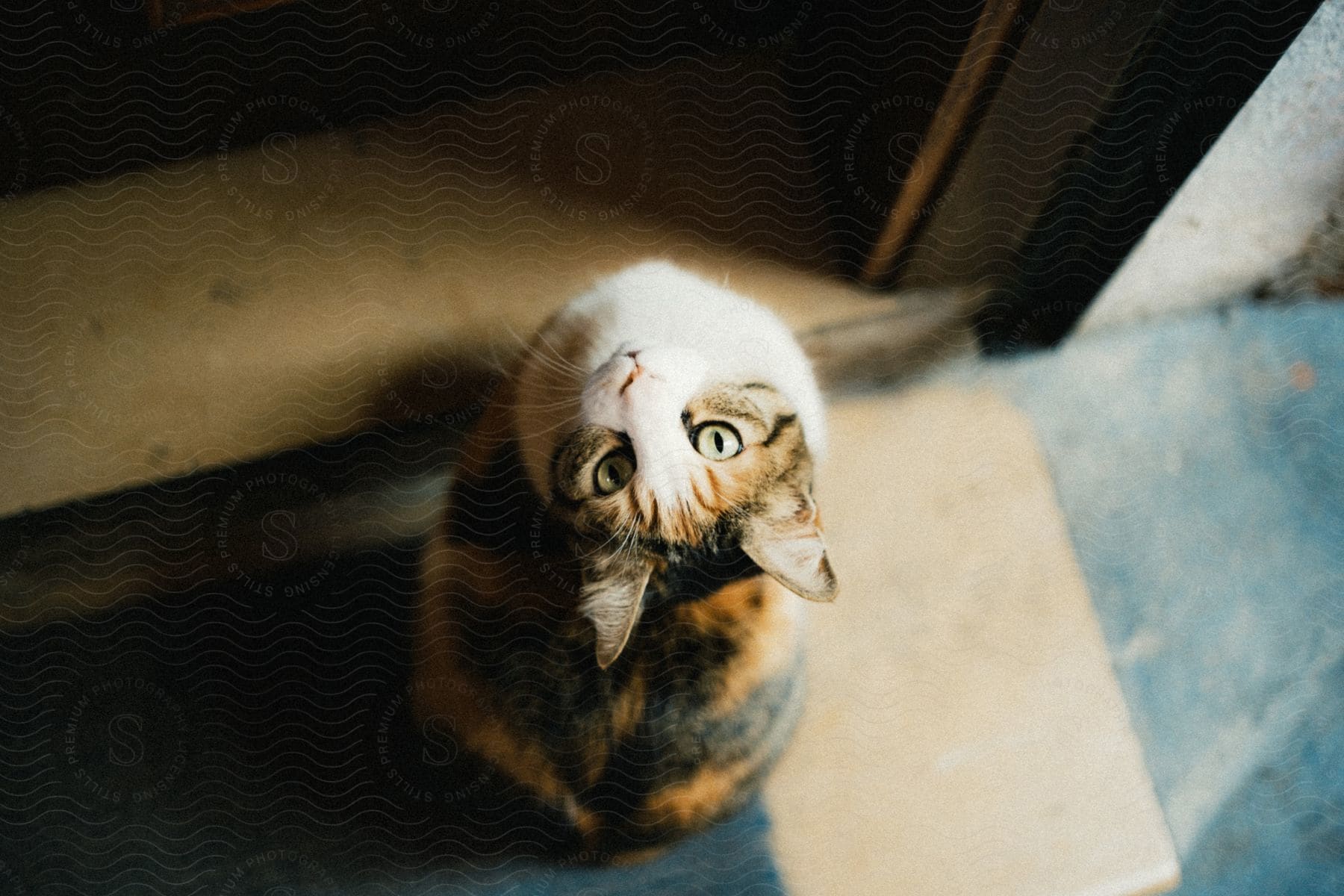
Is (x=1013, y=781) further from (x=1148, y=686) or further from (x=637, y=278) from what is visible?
(x=637, y=278)

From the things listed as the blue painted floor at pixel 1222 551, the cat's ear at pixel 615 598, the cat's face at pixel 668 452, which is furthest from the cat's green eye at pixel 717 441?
the blue painted floor at pixel 1222 551

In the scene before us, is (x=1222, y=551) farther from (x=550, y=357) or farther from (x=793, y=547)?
(x=550, y=357)

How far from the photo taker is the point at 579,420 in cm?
70

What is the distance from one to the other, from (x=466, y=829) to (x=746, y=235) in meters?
0.70

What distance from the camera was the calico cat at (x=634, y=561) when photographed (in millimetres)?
663

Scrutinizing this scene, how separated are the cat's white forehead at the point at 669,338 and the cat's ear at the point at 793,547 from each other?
0.11m

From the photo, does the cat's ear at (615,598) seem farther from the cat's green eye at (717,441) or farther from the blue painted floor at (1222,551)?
the blue painted floor at (1222,551)

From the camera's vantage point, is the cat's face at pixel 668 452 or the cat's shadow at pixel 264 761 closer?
the cat's face at pixel 668 452

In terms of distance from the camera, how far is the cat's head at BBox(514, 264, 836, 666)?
25.6 inches

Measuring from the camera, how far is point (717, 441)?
677mm

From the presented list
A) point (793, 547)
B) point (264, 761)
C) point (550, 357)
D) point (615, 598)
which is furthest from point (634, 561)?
point (264, 761)

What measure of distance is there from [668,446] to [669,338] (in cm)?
12

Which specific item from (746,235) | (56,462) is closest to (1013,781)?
(746,235)

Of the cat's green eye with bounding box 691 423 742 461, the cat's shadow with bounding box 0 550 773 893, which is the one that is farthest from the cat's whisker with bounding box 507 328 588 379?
the cat's shadow with bounding box 0 550 773 893
